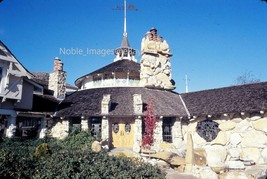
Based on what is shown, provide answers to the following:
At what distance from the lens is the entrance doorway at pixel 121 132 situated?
19906 mm

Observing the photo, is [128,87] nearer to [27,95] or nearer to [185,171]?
[27,95]

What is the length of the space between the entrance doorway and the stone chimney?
8352 millimetres

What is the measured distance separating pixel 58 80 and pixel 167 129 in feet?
42.7

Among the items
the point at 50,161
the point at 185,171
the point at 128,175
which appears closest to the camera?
the point at 128,175

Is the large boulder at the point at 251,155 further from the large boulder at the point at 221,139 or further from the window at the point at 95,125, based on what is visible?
the window at the point at 95,125

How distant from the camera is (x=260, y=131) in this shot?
16500 mm

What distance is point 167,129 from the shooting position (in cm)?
2078

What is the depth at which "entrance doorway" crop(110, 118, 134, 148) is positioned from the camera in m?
19.9

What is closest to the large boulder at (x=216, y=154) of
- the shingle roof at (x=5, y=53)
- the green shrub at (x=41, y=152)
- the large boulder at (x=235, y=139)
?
the large boulder at (x=235, y=139)

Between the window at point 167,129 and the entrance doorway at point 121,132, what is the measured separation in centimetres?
297

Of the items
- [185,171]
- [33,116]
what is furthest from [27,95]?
[185,171]

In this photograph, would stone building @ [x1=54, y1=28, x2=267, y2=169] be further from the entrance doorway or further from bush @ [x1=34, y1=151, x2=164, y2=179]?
bush @ [x1=34, y1=151, x2=164, y2=179]

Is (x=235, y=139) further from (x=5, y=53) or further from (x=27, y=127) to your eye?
(x=5, y=53)

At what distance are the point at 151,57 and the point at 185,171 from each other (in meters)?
13.9
